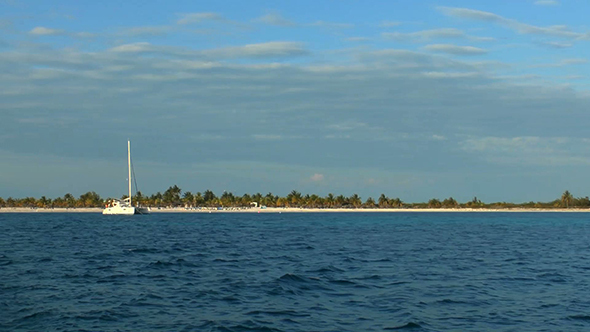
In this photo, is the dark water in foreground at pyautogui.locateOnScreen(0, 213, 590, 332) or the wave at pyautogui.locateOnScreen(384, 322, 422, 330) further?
the dark water in foreground at pyautogui.locateOnScreen(0, 213, 590, 332)

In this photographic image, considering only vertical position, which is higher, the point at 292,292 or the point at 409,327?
the point at 292,292

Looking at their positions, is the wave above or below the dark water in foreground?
below

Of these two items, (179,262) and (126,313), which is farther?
(179,262)

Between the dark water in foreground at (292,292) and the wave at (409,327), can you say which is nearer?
the wave at (409,327)

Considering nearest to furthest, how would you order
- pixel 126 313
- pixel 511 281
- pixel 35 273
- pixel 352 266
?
pixel 126 313
pixel 511 281
pixel 35 273
pixel 352 266

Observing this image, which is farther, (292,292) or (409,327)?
(292,292)

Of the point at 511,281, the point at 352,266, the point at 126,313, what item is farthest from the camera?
the point at 352,266

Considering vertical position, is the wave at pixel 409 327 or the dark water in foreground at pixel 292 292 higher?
the dark water in foreground at pixel 292 292

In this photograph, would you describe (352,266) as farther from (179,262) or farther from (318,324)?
(318,324)

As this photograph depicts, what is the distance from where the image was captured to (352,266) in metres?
47.3

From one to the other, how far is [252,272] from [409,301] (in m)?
15.2

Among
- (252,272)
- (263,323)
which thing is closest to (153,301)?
(263,323)

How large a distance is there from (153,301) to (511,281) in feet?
74.4

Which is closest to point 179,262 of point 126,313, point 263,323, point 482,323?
point 126,313
